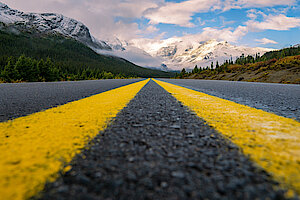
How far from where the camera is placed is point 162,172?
83 centimetres

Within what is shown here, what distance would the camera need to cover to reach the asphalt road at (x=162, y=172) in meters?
0.68

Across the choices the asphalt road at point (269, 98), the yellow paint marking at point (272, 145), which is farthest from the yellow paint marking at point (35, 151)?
the asphalt road at point (269, 98)

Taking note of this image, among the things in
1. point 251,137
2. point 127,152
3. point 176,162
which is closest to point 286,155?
point 251,137

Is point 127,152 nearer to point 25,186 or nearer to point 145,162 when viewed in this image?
point 145,162

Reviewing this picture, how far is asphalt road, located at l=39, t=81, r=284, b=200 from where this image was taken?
0.68 metres

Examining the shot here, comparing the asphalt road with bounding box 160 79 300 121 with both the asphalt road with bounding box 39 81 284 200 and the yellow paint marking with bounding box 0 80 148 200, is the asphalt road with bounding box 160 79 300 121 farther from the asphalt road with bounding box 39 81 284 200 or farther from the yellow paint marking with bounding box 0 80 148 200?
the yellow paint marking with bounding box 0 80 148 200

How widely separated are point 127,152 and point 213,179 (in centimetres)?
52

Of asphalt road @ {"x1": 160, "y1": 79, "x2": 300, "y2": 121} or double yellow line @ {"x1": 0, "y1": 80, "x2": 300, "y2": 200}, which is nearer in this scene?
double yellow line @ {"x1": 0, "y1": 80, "x2": 300, "y2": 200}

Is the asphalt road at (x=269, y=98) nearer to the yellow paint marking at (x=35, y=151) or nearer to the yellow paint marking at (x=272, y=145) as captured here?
the yellow paint marking at (x=272, y=145)

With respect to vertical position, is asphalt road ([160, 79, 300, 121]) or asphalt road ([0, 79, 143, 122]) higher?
asphalt road ([160, 79, 300, 121])

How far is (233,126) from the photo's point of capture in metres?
→ 1.62

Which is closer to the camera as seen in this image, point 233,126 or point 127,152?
point 127,152

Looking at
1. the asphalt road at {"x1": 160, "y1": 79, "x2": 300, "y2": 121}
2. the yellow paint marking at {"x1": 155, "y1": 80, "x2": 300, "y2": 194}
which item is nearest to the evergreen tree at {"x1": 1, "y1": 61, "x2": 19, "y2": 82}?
the asphalt road at {"x1": 160, "y1": 79, "x2": 300, "y2": 121}

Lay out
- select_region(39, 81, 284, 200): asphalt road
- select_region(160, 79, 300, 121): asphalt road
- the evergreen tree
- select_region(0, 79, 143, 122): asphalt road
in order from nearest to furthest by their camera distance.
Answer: select_region(39, 81, 284, 200): asphalt road
select_region(0, 79, 143, 122): asphalt road
select_region(160, 79, 300, 121): asphalt road
the evergreen tree
